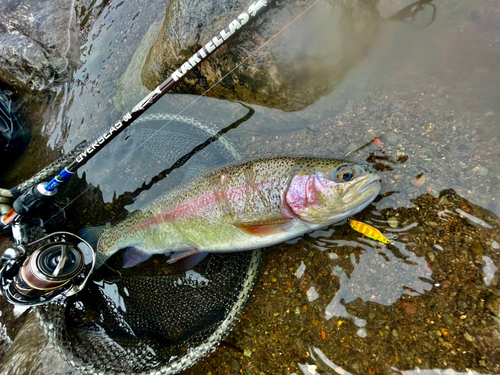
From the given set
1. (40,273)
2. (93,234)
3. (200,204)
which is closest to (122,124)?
(200,204)

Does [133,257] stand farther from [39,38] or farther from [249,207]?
[39,38]

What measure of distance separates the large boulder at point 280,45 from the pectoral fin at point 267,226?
118 cm

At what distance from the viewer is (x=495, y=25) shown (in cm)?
228

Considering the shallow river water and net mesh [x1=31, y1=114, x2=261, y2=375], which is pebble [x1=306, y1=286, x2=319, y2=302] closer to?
the shallow river water

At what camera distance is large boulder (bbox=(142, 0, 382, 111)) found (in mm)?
2387

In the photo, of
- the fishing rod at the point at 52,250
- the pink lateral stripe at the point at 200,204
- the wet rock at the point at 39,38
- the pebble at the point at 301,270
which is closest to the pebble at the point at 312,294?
Result: the pebble at the point at 301,270

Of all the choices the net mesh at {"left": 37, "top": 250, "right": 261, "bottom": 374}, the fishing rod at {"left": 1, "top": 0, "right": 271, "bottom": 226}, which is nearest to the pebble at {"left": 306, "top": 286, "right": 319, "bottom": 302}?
the net mesh at {"left": 37, "top": 250, "right": 261, "bottom": 374}

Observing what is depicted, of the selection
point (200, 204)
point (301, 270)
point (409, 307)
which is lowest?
point (409, 307)

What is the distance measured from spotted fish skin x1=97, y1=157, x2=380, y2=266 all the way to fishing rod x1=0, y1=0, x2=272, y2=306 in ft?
1.40

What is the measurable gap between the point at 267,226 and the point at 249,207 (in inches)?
9.4

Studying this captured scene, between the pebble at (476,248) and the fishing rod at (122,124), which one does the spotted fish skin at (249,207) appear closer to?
the fishing rod at (122,124)

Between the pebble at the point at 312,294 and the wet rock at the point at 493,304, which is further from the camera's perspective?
the pebble at the point at 312,294

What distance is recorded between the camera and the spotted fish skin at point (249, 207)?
7.25 feet

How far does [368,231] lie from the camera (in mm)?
2404
